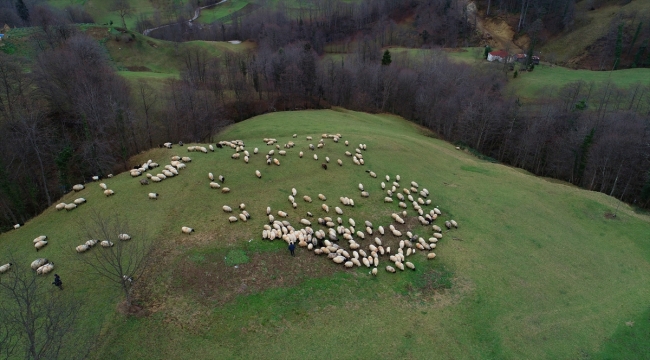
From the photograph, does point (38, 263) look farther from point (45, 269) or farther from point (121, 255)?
point (121, 255)

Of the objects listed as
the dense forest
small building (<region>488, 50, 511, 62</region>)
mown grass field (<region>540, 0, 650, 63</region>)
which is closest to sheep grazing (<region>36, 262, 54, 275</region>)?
Result: the dense forest

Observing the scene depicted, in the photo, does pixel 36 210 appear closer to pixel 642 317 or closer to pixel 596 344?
pixel 596 344

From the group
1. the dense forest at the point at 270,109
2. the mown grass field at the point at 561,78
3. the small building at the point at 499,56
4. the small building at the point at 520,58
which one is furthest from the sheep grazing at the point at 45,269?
the small building at the point at 520,58

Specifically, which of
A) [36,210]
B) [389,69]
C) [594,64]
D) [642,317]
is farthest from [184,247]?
[594,64]

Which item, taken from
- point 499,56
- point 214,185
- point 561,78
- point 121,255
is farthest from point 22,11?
point 561,78

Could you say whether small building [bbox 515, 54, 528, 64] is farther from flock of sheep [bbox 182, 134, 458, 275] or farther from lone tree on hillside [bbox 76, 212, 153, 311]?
lone tree on hillside [bbox 76, 212, 153, 311]
